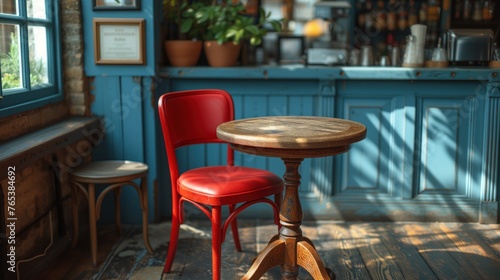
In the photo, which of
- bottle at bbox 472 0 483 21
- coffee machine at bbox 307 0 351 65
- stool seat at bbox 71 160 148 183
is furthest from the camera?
bottle at bbox 472 0 483 21

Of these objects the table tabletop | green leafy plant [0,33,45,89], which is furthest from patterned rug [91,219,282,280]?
green leafy plant [0,33,45,89]

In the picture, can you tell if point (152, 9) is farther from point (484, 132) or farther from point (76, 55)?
point (484, 132)

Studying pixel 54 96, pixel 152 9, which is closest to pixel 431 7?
pixel 152 9

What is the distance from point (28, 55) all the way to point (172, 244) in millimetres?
1256

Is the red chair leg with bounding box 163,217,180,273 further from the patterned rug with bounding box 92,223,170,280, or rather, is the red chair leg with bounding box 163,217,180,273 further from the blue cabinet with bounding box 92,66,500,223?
the blue cabinet with bounding box 92,66,500,223

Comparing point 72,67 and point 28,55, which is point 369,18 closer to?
point 72,67

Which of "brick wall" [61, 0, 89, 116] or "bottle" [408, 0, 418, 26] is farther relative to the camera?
"bottle" [408, 0, 418, 26]

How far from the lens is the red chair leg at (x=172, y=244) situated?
123 inches

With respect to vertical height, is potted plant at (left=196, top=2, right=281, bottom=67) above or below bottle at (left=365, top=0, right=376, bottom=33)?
below

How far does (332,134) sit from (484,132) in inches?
72.8

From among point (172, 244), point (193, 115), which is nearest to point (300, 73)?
point (193, 115)

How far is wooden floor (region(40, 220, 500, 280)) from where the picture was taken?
3162 mm

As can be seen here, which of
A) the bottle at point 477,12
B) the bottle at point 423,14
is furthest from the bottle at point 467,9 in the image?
the bottle at point 423,14

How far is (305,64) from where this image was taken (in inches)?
176
